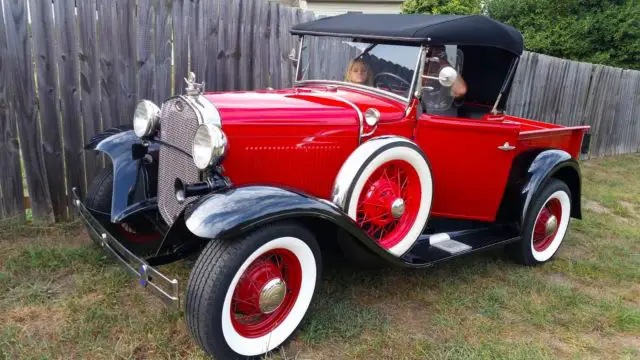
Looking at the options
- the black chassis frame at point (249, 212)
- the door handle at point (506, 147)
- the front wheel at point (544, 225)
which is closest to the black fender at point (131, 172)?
the black chassis frame at point (249, 212)

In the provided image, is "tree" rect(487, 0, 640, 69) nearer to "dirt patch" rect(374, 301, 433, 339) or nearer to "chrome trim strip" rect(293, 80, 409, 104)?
"chrome trim strip" rect(293, 80, 409, 104)

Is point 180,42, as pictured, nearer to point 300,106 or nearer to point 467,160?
point 300,106

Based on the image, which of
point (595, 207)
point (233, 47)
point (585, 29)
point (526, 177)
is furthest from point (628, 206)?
point (585, 29)

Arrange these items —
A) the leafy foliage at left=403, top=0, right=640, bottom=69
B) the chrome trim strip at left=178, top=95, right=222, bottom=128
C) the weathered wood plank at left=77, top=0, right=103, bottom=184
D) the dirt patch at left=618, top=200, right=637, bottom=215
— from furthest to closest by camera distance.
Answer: the leafy foliage at left=403, top=0, right=640, bottom=69 → the dirt patch at left=618, top=200, right=637, bottom=215 → the weathered wood plank at left=77, top=0, right=103, bottom=184 → the chrome trim strip at left=178, top=95, right=222, bottom=128

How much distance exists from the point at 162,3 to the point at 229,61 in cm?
80

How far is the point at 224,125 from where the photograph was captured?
8.70 feet

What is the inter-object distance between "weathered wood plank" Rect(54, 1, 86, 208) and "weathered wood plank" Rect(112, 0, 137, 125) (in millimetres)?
321

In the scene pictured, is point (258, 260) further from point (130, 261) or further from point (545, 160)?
point (545, 160)

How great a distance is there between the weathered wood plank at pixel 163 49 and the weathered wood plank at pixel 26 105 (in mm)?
968

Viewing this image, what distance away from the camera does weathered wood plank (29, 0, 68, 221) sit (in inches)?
147

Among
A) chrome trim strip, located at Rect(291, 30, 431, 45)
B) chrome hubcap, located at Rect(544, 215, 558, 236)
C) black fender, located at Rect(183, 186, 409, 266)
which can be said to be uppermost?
chrome trim strip, located at Rect(291, 30, 431, 45)

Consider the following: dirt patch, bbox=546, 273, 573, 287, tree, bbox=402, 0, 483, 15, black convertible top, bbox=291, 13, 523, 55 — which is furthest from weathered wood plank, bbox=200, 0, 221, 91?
tree, bbox=402, 0, 483, 15

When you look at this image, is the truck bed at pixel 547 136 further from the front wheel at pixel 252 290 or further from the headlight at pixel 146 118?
the headlight at pixel 146 118

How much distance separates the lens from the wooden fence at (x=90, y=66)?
12.3 feet
